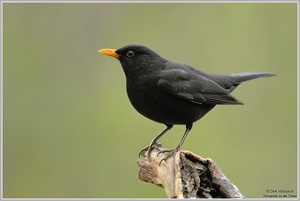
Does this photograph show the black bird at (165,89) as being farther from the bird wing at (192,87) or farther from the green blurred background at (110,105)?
the green blurred background at (110,105)

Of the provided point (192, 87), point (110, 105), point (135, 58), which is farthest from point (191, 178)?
point (110, 105)

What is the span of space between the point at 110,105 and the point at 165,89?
392 centimetres

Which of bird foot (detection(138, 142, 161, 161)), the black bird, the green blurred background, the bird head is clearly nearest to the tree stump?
the black bird

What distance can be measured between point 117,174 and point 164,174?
3841 millimetres

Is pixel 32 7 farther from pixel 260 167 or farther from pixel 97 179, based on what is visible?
pixel 260 167

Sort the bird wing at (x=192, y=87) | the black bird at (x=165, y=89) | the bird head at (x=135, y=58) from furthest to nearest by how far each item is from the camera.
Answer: the bird head at (x=135, y=58) < the bird wing at (x=192, y=87) < the black bird at (x=165, y=89)

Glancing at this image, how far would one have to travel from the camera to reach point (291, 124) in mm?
10781

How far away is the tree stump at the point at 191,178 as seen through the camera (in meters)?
6.37

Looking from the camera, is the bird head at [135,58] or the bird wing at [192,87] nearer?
the bird wing at [192,87]

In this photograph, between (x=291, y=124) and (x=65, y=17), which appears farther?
(x=65, y=17)

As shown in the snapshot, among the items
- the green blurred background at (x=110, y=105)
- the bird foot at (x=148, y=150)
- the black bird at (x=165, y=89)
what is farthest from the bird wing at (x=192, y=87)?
the green blurred background at (x=110, y=105)

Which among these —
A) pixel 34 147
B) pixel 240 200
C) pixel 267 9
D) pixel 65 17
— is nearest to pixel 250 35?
pixel 267 9

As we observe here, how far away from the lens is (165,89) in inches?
297

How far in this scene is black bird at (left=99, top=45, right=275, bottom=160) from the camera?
747cm
